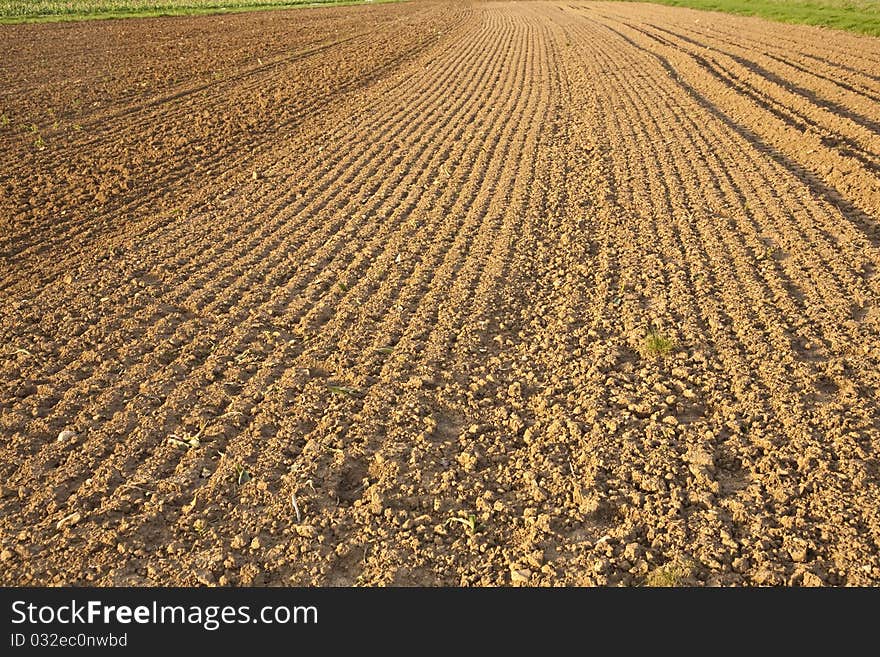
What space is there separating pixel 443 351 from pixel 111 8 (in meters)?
42.3

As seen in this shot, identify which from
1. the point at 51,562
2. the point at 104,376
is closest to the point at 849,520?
the point at 51,562

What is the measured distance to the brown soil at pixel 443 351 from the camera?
383cm

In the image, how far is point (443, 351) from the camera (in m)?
5.59

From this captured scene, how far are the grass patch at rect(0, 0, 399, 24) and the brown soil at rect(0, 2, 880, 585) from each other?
91.9ft

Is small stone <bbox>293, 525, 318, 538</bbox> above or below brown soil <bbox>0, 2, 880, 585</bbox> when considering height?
below

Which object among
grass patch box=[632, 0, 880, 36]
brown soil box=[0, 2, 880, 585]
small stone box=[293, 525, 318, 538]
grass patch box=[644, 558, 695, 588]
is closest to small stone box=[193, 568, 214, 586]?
brown soil box=[0, 2, 880, 585]

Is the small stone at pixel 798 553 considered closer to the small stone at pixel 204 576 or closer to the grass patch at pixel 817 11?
the small stone at pixel 204 576

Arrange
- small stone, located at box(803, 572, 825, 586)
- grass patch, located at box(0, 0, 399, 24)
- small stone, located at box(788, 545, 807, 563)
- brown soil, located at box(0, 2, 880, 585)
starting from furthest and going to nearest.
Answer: grass patch, located at box(0, 0, 399, 24), brown soil, located at box(0, 2, 880, 585), small stone, located at box(788, 545, 807, 563), small stone, located at box(803, 572, 825, 586)

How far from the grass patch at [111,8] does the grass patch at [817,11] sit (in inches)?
1111

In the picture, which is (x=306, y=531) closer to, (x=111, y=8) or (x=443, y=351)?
(x=443, y=351)

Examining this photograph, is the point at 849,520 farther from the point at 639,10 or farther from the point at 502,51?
the point at 639,10

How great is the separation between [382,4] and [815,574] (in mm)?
52274

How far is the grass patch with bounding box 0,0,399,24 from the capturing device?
3397 centimetres

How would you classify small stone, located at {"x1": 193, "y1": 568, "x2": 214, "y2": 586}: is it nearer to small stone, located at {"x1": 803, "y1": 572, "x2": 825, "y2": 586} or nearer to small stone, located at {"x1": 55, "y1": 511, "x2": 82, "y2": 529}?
small stone, located at {"x1": 55, "y1": 511, "x2": 82, "y2": 529}
